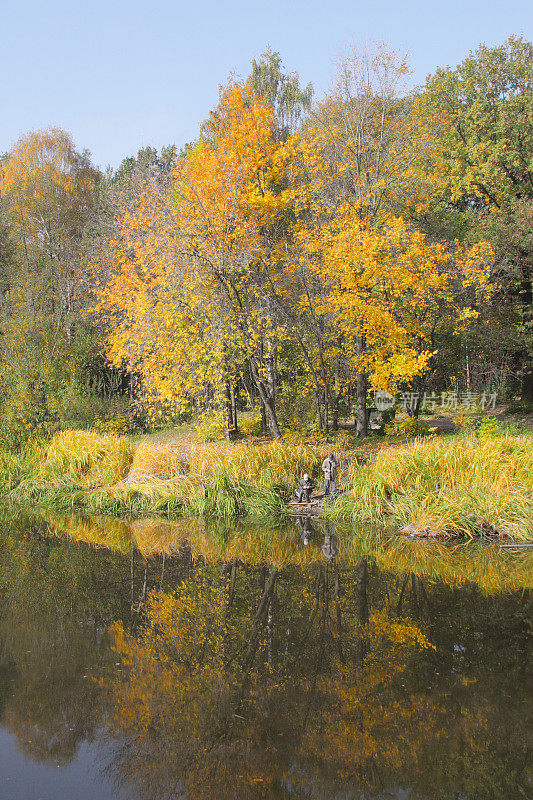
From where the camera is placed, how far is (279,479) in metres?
11.9

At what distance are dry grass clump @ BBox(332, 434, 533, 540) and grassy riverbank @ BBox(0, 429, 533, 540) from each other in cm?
2

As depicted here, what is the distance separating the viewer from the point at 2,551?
9430 mm

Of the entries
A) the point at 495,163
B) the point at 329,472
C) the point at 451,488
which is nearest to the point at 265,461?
the point at 329,472

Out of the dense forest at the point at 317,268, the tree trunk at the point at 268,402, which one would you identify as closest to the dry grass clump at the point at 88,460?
the dense forest at the point at 317,268

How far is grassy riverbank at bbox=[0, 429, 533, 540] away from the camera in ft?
31.3

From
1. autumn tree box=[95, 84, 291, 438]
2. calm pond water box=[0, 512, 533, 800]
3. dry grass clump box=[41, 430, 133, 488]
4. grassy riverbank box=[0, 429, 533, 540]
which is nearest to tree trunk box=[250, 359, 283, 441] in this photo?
autumn tree box=[95, 84, 291, 438]

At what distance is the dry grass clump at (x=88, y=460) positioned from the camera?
12.9 m

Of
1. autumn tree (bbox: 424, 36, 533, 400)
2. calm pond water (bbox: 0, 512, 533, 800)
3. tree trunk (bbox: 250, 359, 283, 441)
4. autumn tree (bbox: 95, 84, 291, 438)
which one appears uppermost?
autumn tree (bbox: 424, 36, 533, 400)

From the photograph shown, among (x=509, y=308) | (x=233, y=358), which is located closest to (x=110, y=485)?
(x=233, y=358)

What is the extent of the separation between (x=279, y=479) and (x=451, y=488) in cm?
344

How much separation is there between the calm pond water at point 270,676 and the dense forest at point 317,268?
5995mm

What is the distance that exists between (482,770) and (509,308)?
19.4 m

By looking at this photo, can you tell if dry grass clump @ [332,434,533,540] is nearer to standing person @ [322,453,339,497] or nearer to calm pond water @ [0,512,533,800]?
standing person @ [322,453,339,497]

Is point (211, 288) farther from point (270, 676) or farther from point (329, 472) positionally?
point (270, 676)
